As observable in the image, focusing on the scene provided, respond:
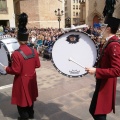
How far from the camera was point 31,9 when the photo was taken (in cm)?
3491

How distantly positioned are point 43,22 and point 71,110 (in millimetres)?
31952

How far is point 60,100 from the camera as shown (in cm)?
466

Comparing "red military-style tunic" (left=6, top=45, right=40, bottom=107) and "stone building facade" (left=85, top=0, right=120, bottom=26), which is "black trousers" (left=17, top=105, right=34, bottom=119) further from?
"stone building facade" (left=85, top=0, right=120, bottom=26)

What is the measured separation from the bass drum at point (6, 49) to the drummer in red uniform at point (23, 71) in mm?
221

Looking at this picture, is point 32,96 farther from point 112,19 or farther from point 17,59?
point 112,19

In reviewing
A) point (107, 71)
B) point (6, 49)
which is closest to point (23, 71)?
point (6, 49)

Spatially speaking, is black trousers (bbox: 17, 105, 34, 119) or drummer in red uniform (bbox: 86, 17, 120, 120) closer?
drummer in red uniform (bbox: 86, 17, 120, 120)

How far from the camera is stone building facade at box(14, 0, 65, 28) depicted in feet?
114

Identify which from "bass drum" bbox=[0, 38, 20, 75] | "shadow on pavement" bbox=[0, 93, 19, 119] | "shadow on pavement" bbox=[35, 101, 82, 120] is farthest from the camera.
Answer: "shadow on pavement" bbox=[0, 93, 19, 119]

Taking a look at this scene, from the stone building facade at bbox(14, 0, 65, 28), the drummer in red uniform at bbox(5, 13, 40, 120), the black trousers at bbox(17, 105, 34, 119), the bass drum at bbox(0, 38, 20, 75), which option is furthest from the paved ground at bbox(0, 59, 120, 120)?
the stone building facade at bbox(14, 0, 65, 28)

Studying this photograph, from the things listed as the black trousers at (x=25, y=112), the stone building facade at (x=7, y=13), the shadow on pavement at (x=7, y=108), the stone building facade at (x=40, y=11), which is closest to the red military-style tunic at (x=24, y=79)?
the black trousers at (x=25, y=112)

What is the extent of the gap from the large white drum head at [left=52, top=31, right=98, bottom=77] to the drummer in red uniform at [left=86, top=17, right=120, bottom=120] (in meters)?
0.29

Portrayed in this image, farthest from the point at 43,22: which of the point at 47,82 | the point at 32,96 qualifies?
the point at 32,96

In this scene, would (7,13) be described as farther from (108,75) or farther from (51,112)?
(108,75)
